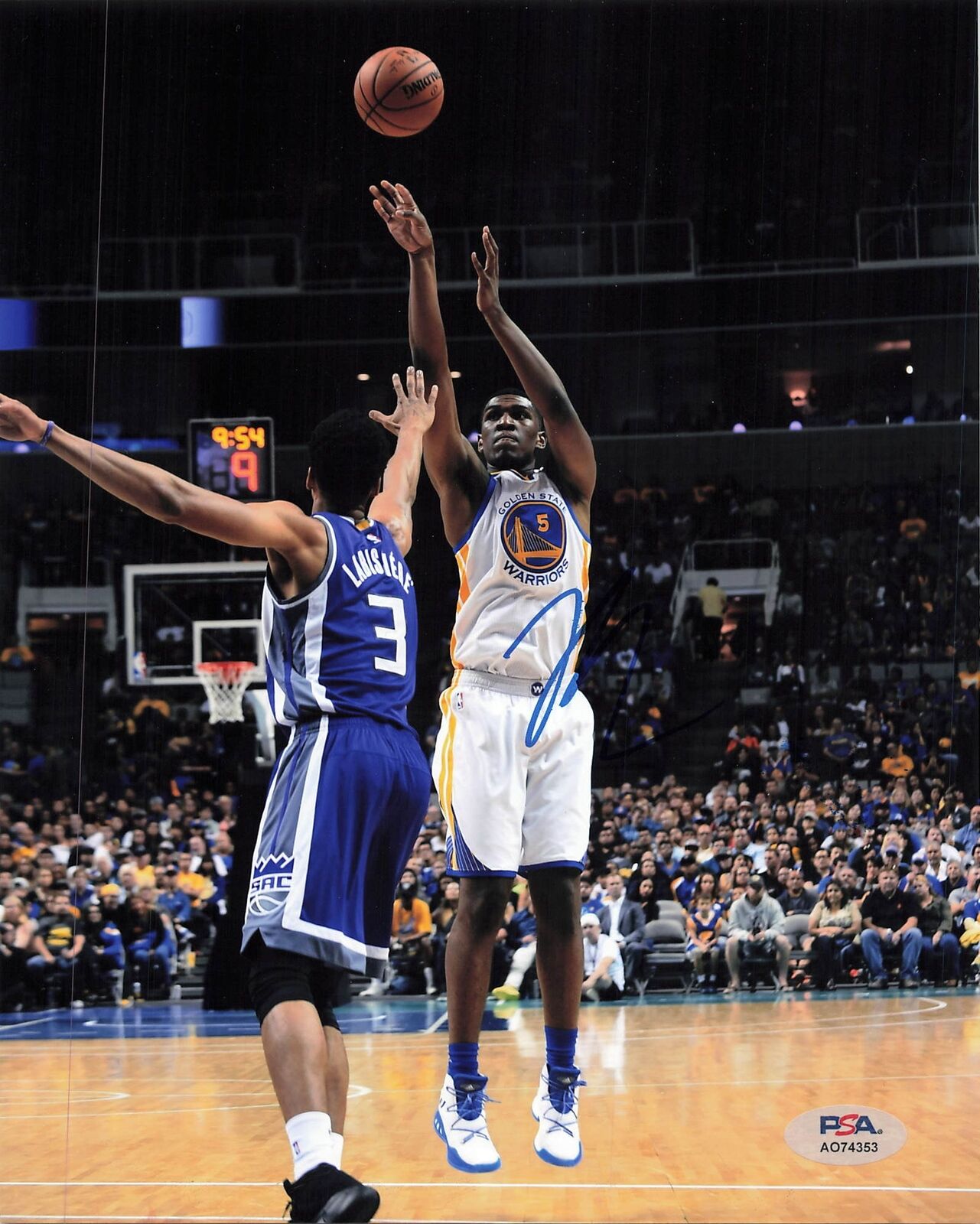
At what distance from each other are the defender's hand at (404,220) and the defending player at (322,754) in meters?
1.08

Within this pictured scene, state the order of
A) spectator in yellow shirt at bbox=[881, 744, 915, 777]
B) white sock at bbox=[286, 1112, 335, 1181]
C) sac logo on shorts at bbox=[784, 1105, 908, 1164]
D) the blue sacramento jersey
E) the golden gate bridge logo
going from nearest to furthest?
white sock at bbox=[286, 1112, 335, 1181]
the blue sacramento jersey
the golden gate bridge logo
sac logo on shorts at bbox=[784, 1105, 908, 1164]
spectator in yellow shirt at bbox=[881, 744, 915, 777]

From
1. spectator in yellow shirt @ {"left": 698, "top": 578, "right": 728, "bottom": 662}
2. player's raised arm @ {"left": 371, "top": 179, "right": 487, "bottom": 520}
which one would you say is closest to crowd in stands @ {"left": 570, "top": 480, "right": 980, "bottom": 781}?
→ spectator in yellow shirt @ {"left": 698, "top": 578, "right": 728, "bottom": 662}

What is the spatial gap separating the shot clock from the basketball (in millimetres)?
2602

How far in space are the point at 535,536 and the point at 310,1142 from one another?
2264mm

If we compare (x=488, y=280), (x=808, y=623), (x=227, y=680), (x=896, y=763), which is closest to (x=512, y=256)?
(x=227, y=680)

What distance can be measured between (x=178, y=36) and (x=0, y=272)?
92.1 inches

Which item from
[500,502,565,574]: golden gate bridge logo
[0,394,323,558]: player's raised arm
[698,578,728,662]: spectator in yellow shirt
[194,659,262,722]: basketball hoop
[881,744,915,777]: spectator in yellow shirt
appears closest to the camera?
[0,394,323,558]: player's raised arm

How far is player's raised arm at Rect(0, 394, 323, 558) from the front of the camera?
333 cm

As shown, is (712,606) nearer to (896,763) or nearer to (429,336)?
(896,763)

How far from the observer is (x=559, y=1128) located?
14.6ft

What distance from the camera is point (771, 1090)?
242 inches

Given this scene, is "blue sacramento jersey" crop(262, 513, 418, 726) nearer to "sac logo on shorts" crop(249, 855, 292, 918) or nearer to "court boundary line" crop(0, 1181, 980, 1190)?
"sac logo on shorts" crop(249, 855, 292, 918)

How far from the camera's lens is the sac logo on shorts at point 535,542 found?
470cm

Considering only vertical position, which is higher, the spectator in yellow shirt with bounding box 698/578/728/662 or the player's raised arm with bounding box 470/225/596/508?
the player's raised arm with bounding box 470/225/596/508
